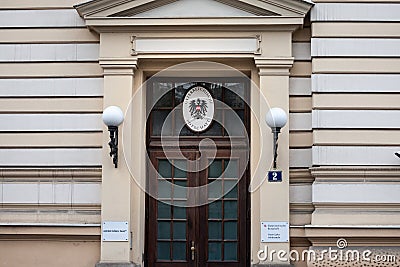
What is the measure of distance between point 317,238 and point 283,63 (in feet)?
7.92

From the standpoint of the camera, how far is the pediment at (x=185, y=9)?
1015cm

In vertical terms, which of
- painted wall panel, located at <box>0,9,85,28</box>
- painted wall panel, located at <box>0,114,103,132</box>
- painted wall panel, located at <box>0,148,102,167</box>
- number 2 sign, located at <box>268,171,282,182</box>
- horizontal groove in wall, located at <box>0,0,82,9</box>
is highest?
horizontal groove in wall, located at <box>0,0,82,9</box>

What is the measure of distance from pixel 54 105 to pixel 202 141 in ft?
7.08

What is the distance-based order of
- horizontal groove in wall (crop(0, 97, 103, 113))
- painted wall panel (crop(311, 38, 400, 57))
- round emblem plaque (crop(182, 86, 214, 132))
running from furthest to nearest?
round emblem plaque (crop(182, 86, 214, 132))
horizontal groove in wall (crop(0, 97, 103, 113))
painted wall panel (crop(311, 38, 400, 57))

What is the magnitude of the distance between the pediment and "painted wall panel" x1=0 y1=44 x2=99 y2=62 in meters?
0.49

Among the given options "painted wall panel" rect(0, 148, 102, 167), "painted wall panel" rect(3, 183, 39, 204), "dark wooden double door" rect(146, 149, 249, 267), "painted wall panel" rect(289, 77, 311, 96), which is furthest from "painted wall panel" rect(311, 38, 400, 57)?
"painted wall panel" rect(3, 183, 39, 204)

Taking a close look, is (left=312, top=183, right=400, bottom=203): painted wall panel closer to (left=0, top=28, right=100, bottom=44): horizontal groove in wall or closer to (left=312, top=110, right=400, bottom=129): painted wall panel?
(left=312, top=110, right=400, bottom=129): painted wall panel

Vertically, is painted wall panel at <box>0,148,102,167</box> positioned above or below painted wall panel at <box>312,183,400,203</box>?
above

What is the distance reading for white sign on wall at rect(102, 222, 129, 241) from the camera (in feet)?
32.8

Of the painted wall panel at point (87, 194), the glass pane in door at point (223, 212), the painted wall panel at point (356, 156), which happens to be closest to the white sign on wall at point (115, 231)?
the painted wall panel at point (87, 194)

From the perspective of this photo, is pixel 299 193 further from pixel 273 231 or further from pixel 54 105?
pixel 54 105

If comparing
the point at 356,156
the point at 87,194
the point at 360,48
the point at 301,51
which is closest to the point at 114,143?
the point at 87,194

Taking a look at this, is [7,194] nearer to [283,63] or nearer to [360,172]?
[283,63]

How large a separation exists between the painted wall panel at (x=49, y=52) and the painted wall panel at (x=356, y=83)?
123 inches
